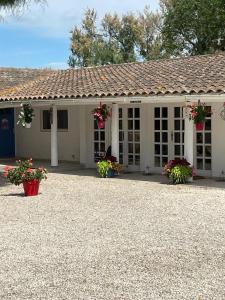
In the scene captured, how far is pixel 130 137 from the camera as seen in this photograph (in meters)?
17.1

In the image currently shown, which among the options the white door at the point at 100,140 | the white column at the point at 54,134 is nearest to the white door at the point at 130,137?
the white door at the point at 100,140

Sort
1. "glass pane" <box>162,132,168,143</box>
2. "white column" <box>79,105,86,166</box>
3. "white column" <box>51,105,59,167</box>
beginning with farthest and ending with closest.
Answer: "white column" <box>79,105,86,166</box> → "white column" <box>51,105,59,167</box> → "glass pane" <box>162,132,168,143</box>

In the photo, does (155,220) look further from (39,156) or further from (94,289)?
(39,156)

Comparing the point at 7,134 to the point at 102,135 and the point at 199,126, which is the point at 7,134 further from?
the point at 199,126

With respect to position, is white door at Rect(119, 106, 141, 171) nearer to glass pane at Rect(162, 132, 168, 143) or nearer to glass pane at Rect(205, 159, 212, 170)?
glass pane at Rect(162, 132, 168, 143)

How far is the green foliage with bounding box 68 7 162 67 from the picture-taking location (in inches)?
1859

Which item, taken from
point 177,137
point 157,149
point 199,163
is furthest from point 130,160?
point 199,163

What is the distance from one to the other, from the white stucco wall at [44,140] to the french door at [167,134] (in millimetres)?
4455

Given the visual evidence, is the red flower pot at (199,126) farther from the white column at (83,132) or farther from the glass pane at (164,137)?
the white column at (83,132)

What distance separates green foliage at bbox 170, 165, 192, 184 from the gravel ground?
901mm

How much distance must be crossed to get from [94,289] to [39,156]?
1697 cm

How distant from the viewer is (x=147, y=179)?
1495cm

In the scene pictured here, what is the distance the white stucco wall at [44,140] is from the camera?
20.3 m

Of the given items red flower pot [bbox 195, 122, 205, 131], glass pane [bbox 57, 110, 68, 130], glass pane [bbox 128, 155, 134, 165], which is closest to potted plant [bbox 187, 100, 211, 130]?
red flower pot [bbox 195, 122, 205, 131]
